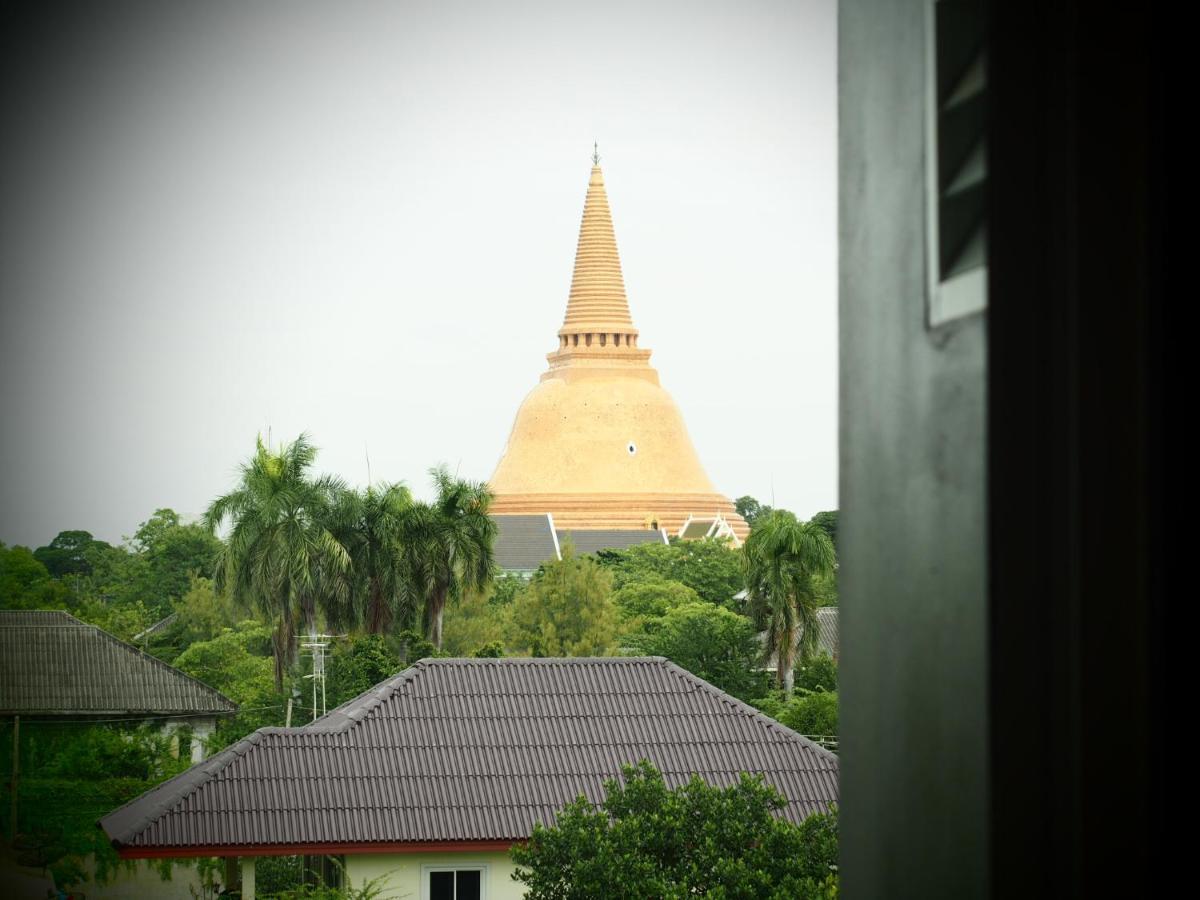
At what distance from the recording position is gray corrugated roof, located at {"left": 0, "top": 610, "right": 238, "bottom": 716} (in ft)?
86.9

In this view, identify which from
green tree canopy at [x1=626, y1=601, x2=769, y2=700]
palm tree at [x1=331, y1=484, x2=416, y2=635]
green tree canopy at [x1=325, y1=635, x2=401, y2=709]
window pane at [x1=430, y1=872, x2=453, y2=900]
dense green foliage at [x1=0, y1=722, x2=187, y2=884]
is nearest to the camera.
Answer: window pane at [x1=430, y1=872, x2=453, y2=900]

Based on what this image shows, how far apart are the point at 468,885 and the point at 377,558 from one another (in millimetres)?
16848

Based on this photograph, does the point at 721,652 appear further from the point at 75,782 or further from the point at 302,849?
the point at 302,849

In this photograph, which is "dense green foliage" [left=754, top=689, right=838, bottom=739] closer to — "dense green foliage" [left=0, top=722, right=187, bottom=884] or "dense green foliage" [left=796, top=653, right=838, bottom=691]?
"dense green foliage" [left=796, top=653, right=838, bottom=691]

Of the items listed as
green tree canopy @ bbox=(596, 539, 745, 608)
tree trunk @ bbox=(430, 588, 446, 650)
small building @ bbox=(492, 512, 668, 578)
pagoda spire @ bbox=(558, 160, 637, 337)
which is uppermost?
pagoda spire @ bbox=(558, 160, 637, 337)

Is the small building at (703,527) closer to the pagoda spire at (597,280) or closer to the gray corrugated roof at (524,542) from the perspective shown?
the gray corrugated roof at (524,542)

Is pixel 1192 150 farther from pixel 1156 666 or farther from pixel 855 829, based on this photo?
pixel 855 829

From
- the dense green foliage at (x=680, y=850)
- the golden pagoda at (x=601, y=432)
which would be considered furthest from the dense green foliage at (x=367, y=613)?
the golden pagoda at (x=601, y=432)

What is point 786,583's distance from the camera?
29047 mm

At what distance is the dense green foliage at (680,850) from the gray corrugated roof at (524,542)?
51530 millimetres

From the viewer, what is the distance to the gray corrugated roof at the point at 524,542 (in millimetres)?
65562

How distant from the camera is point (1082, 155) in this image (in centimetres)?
125

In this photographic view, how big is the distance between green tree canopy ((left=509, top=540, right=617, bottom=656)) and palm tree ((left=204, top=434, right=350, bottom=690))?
6.66 metres

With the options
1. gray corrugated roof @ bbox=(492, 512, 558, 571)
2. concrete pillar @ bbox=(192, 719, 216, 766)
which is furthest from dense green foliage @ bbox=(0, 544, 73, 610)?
gray corrugated roof @ bbox=(492, 512, 558, 571)
